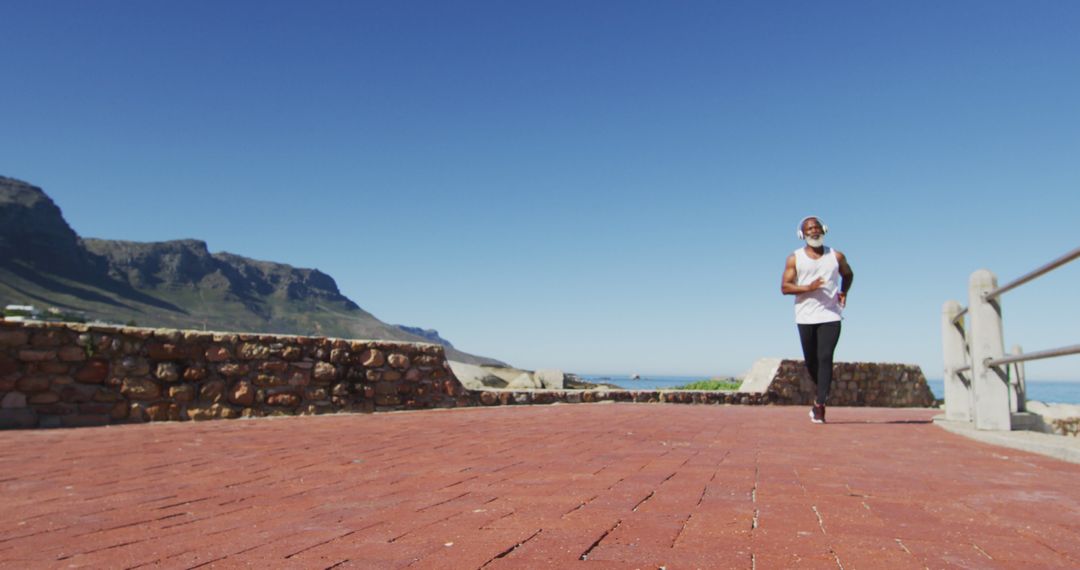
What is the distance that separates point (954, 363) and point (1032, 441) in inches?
75.3

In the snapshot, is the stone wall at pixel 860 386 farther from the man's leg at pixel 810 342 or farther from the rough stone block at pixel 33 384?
the rough stone block at pixel 33 384

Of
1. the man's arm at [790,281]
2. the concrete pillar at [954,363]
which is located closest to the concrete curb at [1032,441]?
the concrete pillar at [954,363]

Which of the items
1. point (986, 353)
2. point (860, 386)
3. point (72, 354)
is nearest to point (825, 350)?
point (986, 353)

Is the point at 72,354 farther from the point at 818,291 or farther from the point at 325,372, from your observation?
the point at 818,291

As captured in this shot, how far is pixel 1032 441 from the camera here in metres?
3.90

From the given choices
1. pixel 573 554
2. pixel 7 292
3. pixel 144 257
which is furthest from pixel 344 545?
pixel 144 257

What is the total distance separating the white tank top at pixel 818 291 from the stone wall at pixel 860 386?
5.33 m

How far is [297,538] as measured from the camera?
6.52 feet

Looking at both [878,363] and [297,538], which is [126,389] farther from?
[878,363]

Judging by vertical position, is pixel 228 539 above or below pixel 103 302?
below

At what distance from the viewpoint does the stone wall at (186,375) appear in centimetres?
549

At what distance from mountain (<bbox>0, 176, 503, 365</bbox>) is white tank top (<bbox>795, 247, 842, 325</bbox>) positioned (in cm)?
11002

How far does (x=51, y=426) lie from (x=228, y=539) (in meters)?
4.57

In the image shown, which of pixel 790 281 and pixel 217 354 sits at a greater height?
pixel 790 281
